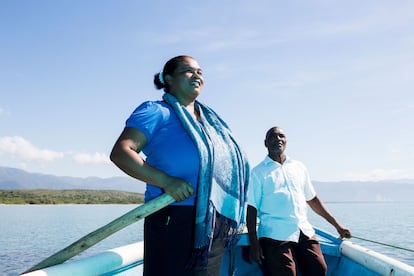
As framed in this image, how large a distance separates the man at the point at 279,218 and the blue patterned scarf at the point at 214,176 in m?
1.55

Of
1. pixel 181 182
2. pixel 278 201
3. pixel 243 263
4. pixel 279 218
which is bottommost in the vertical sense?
pixel 243 263

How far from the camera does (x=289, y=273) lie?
4051 mm

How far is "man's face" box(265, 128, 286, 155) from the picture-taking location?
14.3 feet

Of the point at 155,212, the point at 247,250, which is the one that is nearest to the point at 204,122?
the point at 155,212

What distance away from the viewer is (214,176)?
7.72 ft

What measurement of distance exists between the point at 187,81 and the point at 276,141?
200 centimetres

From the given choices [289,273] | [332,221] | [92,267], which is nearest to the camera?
[92,267]

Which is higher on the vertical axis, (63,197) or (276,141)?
(276,141)

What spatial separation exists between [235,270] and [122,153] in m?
3.16

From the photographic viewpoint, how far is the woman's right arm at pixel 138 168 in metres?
2.19

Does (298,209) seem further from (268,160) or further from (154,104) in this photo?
(154,104)

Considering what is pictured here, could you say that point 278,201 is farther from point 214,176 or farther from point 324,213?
point 214,176

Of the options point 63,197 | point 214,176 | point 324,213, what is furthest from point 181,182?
point 63,197

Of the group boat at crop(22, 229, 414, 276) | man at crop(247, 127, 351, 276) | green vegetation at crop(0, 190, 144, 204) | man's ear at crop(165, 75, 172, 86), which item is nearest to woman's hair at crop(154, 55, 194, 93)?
man's ear at crop(165, 75, 172, 86)
